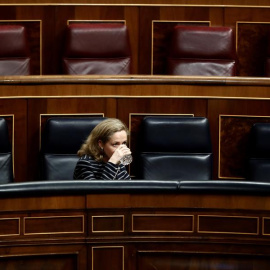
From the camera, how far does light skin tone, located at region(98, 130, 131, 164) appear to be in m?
1.01

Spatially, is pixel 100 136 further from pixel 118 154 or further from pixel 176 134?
pixel 176 134

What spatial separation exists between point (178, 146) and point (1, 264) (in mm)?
473

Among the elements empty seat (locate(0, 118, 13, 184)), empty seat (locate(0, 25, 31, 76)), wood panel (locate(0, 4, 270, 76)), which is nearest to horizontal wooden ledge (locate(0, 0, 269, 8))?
wood panel (locate(0, 4, 270, 76))

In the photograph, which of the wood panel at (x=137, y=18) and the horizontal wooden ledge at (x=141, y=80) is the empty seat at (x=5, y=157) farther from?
the wood panel at (x=137, y=18)

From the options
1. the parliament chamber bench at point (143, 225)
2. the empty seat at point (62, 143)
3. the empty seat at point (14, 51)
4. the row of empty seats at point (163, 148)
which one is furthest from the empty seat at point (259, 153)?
the empty seat at point (14, 51)

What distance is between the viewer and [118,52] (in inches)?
59.0

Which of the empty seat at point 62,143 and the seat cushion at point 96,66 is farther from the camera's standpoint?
the seat cushion at point 96,66

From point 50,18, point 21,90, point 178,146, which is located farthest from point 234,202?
point 50,18

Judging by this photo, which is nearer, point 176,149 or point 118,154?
point 118,154

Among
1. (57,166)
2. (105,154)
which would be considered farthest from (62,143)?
(105,154)

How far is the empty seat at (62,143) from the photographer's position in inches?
45.8

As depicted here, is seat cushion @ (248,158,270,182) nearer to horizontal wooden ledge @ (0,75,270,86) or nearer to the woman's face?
horizontal wooden ledge @ (0,75,270,86)

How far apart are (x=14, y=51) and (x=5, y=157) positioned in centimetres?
39

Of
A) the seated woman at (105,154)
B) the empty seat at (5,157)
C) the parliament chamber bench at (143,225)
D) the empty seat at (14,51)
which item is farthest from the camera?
the empty seat at (14,51)
